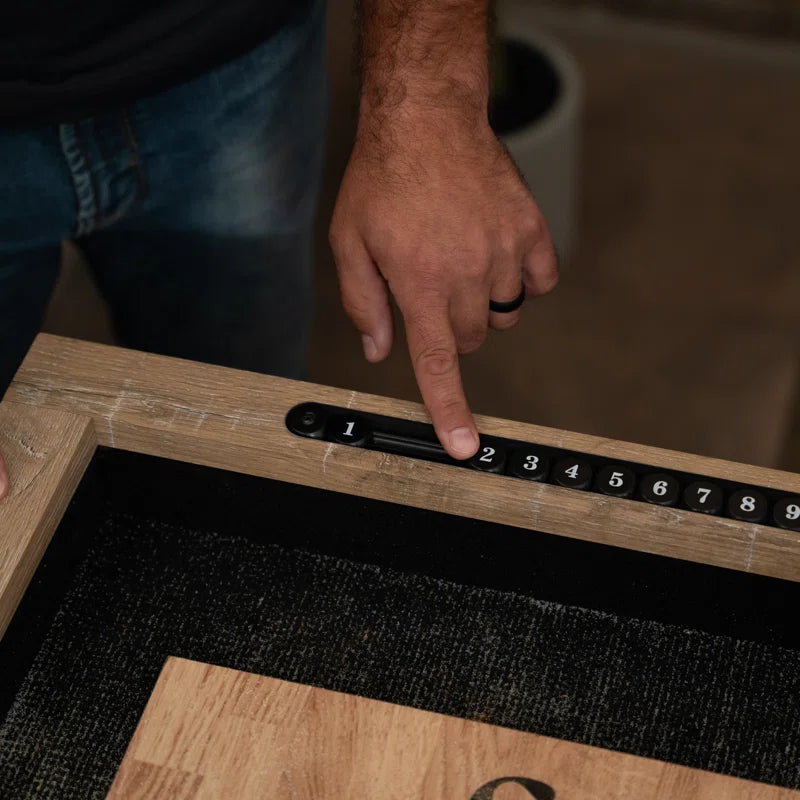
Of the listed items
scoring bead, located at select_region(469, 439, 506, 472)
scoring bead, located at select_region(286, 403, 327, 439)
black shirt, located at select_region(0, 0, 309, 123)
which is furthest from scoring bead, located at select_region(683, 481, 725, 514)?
black shirt, located at select_region(0, 0, 309, 123)

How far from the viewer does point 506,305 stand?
872 millimetres

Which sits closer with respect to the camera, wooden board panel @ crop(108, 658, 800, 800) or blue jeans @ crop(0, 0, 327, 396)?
wooden board panel @ crop(108, 658, 800, 800)

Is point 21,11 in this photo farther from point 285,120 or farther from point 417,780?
point 417,780

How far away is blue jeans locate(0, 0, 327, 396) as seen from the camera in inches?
38.9

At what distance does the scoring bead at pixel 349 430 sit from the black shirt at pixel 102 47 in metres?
0.37

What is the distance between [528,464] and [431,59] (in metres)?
0.33

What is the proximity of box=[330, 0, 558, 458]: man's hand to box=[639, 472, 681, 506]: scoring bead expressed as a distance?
0.14 meters

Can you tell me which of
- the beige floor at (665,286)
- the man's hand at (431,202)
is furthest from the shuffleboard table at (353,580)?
the beige floor at (665,286)

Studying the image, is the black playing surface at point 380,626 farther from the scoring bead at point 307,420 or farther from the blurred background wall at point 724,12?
the blurred background wall at point 724,12

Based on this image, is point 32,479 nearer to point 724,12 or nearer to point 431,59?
point 431,59

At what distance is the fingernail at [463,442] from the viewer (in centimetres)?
70

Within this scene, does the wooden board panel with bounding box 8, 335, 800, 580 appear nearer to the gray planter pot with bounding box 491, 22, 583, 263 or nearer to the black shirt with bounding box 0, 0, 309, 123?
the black shirt with bounding box 0, 0, 309, 123

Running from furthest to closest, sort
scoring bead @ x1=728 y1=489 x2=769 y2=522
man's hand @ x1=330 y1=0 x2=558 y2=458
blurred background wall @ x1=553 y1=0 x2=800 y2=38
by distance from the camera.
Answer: blurred background wall @ x1=553 y1=0 x2=800 y2=38
man's hand @ x1=330 y1=0 x2=558 y2=458
scoring bead @ x1=728 y1=489 x2=769 y2=522

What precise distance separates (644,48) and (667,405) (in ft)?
3.19
